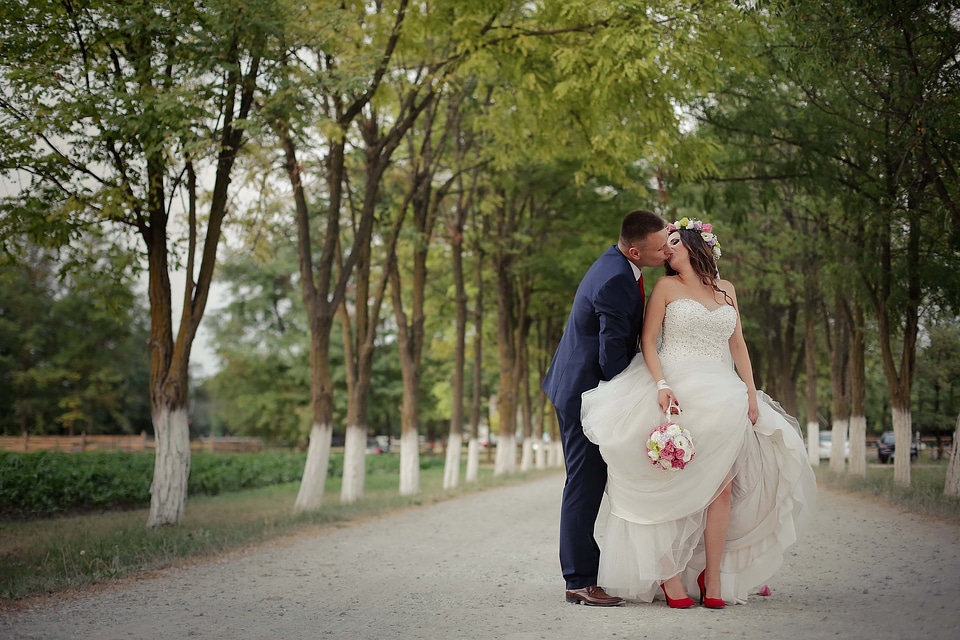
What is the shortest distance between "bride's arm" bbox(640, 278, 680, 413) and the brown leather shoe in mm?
1296

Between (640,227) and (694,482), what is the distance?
1.71 m

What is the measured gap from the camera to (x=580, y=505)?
5836 mm

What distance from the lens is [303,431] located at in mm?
49875

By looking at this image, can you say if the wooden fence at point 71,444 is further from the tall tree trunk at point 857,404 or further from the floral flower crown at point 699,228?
the floral flower crown at point 699,228

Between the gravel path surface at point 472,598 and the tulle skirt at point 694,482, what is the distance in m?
0.28

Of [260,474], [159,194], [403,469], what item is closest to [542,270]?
[403,469]

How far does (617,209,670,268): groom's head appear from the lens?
5.79 m

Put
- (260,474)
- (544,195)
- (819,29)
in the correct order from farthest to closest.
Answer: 1. (260,474)
2. (544,195)
3. (819,29)

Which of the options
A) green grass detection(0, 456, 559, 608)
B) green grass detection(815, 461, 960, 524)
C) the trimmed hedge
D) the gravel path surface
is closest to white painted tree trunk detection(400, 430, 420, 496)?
green grass detection(0, 456, 559, 608)

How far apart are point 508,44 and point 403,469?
10.0 metres

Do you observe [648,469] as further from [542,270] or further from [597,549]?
[542,270]

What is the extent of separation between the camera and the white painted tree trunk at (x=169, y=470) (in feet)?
37.4

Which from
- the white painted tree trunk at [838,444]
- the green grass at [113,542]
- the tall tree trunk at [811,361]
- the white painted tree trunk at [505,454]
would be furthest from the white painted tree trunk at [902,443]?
the white painted tree trunk at [505,454]

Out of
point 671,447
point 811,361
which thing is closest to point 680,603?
point 671,447
